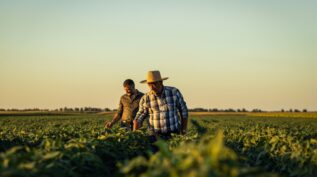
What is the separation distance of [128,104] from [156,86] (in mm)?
3205

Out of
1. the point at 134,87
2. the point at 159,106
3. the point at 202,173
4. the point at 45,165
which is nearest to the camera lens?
the point at 202,173

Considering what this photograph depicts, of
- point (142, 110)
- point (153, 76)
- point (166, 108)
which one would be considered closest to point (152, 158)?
point (153, 76)

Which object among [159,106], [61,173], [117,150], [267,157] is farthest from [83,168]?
[159,106]

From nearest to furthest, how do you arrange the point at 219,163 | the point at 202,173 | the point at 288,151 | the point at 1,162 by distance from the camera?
the point at 202,173 → the point at 219,163 → the point at 1,162 → the point at 288,151

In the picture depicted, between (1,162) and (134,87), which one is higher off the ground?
(134,87)

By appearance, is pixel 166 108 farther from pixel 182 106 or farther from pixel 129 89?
pixel 129 89

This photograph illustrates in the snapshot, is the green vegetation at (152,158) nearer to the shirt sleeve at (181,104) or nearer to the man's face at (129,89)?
the shirt sleeve at (181,104)

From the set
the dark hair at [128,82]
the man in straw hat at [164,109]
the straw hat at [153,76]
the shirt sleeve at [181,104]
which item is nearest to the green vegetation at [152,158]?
the man in straw hat at [164,109]

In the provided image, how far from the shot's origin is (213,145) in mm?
3857

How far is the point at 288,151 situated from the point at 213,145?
5648mm

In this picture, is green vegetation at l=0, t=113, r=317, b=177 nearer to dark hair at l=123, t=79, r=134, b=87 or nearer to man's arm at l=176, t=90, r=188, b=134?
man's arm at l=176, t=90, r=188, b=134

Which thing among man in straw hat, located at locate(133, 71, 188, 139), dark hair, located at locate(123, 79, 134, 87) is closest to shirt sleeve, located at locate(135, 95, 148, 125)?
man in straw hat, located at locate(133, 71, 188, 139)

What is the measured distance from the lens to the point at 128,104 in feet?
46.4

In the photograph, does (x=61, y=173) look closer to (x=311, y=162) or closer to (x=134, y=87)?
(x=311, y=162)
